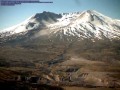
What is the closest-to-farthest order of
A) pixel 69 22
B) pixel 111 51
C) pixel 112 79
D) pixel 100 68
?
pixel 112 79
pixel 100 68
pixel 111 51
pixel 69 22

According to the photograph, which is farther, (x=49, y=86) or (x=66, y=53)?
(x=66, y=53)

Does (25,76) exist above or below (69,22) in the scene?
below

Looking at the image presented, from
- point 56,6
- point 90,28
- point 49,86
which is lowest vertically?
point 49,86

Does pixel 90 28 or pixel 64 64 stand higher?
pixel 90 28

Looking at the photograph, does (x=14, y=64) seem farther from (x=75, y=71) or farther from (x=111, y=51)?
(x=111, y=51)

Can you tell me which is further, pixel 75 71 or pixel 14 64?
pixel 75 71

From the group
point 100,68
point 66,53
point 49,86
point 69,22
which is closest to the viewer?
point 49,86

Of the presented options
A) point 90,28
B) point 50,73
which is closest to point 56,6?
point 50,73

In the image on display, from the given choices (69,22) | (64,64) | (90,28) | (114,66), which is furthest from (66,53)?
(69,22)

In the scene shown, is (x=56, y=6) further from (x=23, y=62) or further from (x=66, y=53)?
(x=66, y=53)
